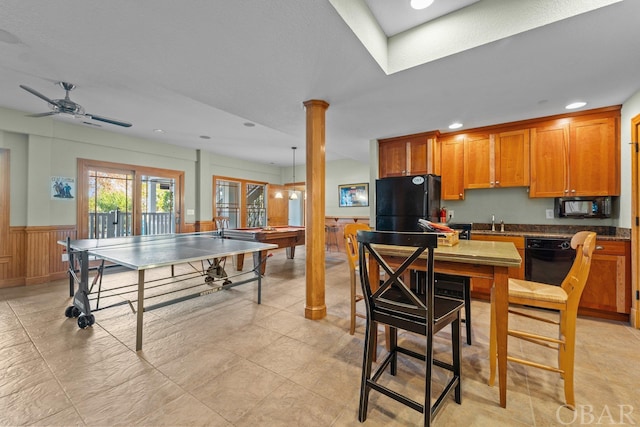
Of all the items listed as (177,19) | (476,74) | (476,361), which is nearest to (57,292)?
(177,19)

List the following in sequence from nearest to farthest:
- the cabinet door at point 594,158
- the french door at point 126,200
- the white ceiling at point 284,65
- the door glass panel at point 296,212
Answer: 1. the white ceiling at point 284,65
2. the cabinet door at point 594,158
3. the french door at point 126,200
4. the door glass panel at point 296,212

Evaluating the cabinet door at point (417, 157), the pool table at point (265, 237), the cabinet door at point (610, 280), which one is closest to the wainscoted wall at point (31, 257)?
the pool table at point (265, 237)

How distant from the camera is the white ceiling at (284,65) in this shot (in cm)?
168

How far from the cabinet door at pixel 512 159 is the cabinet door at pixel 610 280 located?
1.11 meters

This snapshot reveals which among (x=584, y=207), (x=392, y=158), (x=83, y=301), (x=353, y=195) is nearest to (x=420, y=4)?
(x=392, y=158)

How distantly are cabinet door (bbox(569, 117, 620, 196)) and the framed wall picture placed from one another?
405 cm

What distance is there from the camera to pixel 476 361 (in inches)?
79.7

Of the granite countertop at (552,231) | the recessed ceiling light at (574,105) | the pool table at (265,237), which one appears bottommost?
the pool table at (265,237)

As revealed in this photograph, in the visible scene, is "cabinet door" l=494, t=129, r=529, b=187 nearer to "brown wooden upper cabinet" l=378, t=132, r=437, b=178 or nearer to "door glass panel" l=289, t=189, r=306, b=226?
"brown wooden upper cabinet" l=378, t=132, r=437, b=178

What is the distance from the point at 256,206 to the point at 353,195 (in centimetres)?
290

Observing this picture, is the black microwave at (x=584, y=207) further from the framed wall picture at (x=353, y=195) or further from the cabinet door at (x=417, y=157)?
the framed wall picture at (x=353, y=195)

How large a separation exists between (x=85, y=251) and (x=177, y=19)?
225 centimetres

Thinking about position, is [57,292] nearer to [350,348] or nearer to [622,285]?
[350,348]

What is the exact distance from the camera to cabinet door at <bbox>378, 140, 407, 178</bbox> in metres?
4.27
